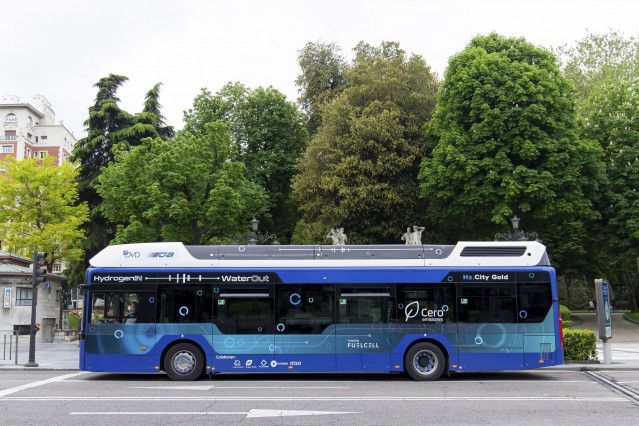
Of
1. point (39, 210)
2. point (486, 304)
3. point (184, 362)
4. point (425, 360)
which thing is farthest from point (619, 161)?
point (39, 210)

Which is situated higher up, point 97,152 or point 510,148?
point 97,152

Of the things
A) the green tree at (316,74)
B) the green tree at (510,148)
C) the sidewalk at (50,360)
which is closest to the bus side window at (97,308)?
the sidewalk at (50,360)

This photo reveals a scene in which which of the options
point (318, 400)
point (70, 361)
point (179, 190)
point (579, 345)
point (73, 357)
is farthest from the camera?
point (179, 190)

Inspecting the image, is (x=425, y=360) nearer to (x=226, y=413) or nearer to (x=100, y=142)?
(x=226, y=413)

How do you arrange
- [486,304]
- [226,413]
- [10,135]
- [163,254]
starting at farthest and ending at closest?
1. [10,135]
2. [163,254]
3. [486,304]
4. [226,413]

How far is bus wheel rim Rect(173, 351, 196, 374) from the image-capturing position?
15.4m

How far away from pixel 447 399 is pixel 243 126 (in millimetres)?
36663

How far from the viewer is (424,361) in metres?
15.5

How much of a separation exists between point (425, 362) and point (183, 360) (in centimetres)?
616

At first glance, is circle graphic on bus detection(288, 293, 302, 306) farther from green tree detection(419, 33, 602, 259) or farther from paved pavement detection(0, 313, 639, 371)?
green tree detection(419, 33, 602, 259)

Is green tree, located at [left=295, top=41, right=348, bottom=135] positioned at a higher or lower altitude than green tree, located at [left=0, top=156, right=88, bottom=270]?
higher

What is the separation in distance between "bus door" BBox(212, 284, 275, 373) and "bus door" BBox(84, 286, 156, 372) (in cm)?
169

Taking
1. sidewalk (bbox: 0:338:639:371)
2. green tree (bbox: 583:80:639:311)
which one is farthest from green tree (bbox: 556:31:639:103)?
sidewalk (bbox: 0:338:639:371)

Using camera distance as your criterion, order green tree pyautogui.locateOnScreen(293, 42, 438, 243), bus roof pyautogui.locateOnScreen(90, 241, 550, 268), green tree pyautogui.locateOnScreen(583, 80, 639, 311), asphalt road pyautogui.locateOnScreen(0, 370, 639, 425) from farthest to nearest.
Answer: green tree pyautogui.locateOnScreen(293, 42, 438, 243) < green tree pyautogui.locateOnScreen(583, 80, 639, 311) < bus roof pyautogui.locateOnScreen(90, 241, 550, 268) < asphalt road pyautogui.locateOnScreen(0, 370, 639, 425)
